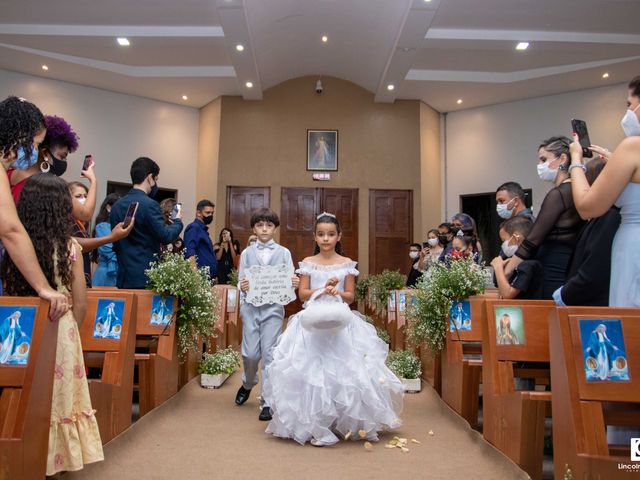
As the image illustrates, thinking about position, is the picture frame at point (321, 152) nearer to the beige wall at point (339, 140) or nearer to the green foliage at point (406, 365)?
the beige wall at point (339, 140)

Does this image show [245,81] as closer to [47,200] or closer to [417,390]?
[417,390]

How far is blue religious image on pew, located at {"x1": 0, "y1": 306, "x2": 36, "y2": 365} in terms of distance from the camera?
1.95 m

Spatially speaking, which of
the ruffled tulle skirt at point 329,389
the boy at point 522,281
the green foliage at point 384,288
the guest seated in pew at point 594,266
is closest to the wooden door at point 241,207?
the green foliage at point 384,288

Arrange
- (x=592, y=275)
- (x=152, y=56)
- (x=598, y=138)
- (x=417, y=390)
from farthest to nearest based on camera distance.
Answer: (x=598, y=138), (x=152, y=56), (x=417, y=390), (x=592, y=275)

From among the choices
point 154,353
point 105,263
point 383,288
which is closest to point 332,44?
point 383,288

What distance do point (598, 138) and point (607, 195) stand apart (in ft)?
33.6

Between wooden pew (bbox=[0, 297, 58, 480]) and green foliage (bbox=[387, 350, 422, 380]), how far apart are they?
11.4 ft

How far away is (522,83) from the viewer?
36.2 ft

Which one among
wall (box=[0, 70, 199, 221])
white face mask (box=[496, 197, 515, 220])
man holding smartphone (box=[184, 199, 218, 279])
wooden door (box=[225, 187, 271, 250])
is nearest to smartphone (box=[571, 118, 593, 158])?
white face mask (box=[496, 197, 515, 220])

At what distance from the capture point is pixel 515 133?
39.3 feet

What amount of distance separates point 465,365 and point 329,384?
1.04 m

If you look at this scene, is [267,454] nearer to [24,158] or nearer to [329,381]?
[329,381]

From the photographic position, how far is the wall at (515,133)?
11.0m

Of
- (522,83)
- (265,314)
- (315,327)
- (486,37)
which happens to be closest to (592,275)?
(315,327)
